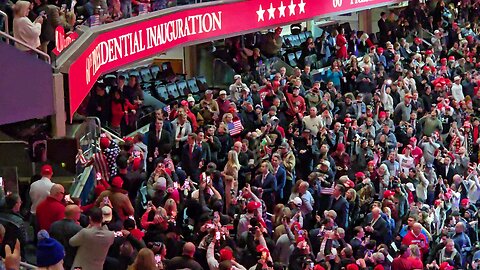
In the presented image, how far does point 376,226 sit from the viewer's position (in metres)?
15.5

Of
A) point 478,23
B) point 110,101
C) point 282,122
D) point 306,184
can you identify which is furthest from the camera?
point 478,23

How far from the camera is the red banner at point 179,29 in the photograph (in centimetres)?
1417

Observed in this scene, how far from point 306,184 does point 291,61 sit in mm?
9078

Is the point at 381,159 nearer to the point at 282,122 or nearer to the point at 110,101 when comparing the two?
the point at 282,122

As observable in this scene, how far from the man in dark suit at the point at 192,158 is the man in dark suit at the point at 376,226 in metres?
2.49

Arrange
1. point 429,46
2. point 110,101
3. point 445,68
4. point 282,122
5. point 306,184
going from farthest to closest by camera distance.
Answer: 1. point 429,46
2. point 445,68
3. point 282,122
4. point 110,101
5. point 306,184

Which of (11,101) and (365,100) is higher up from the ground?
(11,101)

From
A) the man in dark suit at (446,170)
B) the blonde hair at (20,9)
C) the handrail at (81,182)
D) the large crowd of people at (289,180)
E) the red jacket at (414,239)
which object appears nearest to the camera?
the large crowd of people at (289,180)

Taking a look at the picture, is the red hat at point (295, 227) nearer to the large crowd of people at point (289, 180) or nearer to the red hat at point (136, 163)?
the large crowd of people at point (289, 180)

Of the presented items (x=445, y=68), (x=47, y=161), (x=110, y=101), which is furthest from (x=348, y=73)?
(x=47, y=161)

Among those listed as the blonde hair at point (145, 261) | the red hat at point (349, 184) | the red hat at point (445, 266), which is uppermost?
the blonde hair at point (145, 261)

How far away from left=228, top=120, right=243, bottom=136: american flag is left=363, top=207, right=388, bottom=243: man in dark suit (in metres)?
2.55

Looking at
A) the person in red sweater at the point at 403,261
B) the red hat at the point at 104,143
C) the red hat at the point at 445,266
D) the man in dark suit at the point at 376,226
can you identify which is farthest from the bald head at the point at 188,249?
the red hat at the point at 445,266

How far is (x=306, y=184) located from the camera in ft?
49.4
